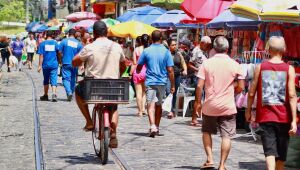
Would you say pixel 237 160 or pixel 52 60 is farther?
pixel 52 60

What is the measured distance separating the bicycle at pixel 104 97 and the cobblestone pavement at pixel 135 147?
361mm

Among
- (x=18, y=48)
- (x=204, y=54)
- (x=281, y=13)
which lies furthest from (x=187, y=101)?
(x=18, y=48)

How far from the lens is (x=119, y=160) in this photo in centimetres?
997

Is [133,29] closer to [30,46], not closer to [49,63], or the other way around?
[49,63]

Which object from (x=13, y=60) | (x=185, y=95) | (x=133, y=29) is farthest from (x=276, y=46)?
(x=13, y=60)

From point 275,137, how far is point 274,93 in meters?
0.49

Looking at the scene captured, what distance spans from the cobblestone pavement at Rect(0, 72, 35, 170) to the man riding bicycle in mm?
1225

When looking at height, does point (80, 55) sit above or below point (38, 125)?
above

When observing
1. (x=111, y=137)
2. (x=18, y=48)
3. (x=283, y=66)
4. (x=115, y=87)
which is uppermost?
(x=283, y=66)

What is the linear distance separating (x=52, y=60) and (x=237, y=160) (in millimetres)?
9886

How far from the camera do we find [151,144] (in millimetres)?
11766

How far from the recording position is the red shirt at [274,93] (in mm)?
7691

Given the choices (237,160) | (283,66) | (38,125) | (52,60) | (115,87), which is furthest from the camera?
(52,60)

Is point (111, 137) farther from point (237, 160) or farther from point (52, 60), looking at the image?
point (52, 60)
